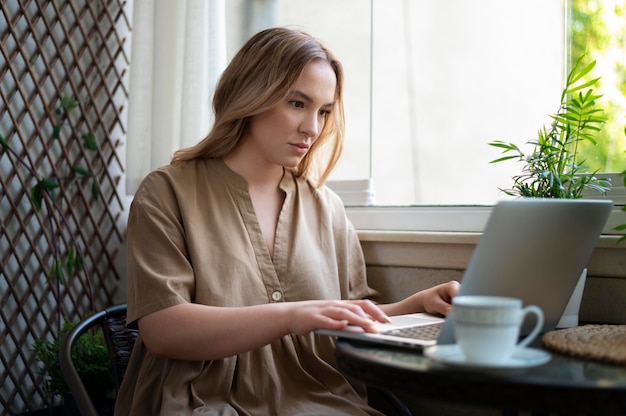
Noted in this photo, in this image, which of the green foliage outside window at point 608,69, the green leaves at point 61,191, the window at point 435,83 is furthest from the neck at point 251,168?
the green leaves at point 61,191

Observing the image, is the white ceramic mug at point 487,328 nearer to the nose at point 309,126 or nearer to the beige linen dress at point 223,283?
Answer: the beige linen dress at point 223,283

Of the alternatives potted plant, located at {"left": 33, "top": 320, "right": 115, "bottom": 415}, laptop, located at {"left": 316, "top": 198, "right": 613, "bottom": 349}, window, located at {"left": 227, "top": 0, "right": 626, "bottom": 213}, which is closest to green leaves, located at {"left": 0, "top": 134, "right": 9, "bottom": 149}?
potted plant, located at {"left": 33, "top": 320, "right": 115, "bottom": 415}

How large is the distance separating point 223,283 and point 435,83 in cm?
109

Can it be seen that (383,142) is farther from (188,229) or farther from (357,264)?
(188,229)

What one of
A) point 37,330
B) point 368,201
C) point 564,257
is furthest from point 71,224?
point 564,257

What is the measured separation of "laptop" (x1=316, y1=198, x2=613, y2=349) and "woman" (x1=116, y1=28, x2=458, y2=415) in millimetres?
267

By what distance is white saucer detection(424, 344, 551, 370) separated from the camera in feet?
2.91

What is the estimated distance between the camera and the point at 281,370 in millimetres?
1581

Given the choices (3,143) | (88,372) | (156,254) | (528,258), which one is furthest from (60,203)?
(528,258)

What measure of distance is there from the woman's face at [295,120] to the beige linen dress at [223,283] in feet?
0.35

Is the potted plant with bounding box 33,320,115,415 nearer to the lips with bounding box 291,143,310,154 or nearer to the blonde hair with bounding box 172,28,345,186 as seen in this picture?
the blonde hair with bounding box 172,28,345,186

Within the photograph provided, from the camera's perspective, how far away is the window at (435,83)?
81.8 inches

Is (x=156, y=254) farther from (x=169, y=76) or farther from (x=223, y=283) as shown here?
(x=169, y=76)

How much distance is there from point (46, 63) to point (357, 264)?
1333 millimetres
